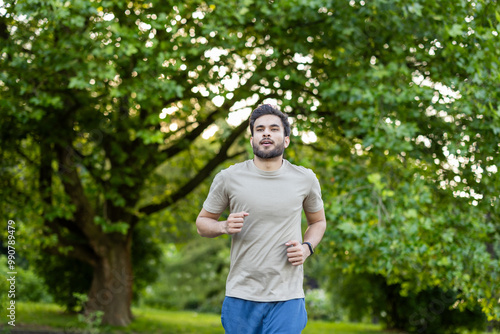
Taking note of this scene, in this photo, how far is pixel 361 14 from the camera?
6980mm

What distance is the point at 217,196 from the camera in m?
2.99

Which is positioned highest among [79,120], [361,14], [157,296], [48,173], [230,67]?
[361,14]

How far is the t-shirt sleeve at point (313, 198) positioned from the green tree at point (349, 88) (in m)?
2.84

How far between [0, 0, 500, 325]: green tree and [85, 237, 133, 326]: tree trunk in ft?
6.77

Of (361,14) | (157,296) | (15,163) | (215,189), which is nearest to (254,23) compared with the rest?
(361,14)

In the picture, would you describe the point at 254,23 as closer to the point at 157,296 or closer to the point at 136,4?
the point at 136,4

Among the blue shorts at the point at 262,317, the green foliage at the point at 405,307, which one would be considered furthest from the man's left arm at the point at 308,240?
the green foliage at the point at 405,307

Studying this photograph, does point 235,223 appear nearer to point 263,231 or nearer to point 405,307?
point 263,231

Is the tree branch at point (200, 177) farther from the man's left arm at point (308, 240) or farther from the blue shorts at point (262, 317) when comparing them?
the blue shorts at point (262, 317)

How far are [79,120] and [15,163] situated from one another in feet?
3.95

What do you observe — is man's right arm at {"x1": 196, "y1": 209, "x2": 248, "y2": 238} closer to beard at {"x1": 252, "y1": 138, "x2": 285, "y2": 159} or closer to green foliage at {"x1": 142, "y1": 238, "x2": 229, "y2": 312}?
beard at {"x1": 252, "y1": 138, "x2": 285, "y2": 159}

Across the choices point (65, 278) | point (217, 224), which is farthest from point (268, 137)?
point (65, 278)

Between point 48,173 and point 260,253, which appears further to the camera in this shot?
point 48,173

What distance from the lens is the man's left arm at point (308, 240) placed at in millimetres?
2816
